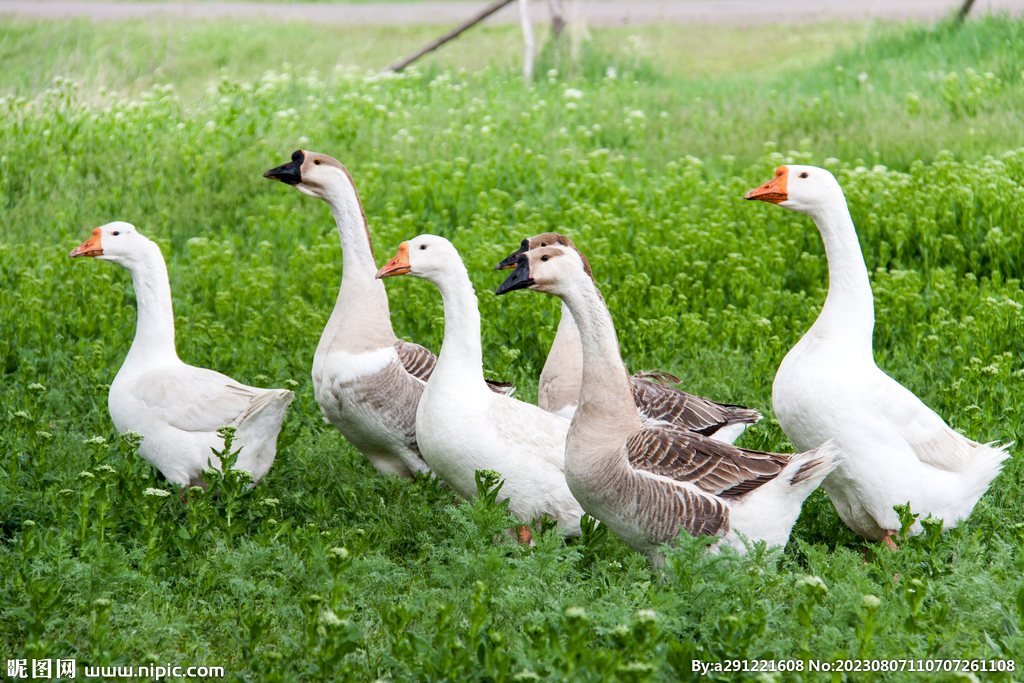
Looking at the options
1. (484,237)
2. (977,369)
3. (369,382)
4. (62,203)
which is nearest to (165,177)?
(62,203)

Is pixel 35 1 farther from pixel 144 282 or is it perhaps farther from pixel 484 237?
pixel 144 282

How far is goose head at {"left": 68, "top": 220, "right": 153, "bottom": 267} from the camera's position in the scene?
564 centimetres

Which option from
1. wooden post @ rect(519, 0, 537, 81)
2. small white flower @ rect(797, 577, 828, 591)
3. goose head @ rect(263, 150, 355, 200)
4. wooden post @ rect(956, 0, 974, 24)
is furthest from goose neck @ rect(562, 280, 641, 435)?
wooden post @ rect(956, 0, 974, 24)

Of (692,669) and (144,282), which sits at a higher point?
(144,282)

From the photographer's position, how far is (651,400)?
5539mm

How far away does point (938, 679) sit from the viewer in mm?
3430

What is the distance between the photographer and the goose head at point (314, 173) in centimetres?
583

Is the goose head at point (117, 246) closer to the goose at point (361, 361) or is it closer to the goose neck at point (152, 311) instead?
the goose neck at point (152, 311)

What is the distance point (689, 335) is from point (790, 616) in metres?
3.65

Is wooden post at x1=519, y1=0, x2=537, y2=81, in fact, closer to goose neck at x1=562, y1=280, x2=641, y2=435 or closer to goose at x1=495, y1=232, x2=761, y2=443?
goose at x1=495, y1=232, x2=761, y2=443

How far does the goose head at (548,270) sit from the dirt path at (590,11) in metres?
15.8

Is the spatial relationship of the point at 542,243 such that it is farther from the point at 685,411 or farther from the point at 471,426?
the point at 685,411

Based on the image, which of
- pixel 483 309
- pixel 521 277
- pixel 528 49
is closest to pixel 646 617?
pixel 521 277

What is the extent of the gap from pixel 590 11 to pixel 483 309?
656 inches
